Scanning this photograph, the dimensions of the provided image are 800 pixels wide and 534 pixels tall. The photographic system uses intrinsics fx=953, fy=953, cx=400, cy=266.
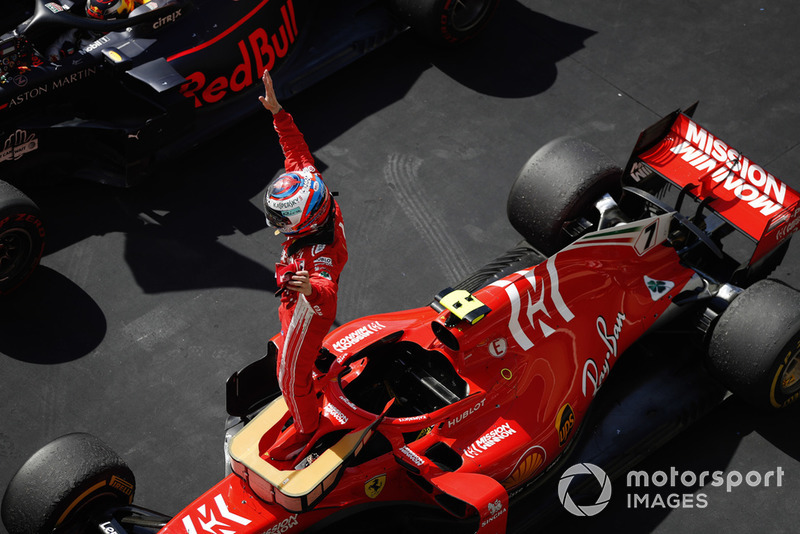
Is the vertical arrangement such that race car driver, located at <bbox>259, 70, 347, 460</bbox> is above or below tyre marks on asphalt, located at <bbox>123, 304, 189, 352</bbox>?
above

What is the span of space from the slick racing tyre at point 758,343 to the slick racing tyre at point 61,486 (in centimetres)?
373

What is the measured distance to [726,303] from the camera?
6227mm

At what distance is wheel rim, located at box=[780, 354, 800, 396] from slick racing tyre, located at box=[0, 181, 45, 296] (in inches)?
211

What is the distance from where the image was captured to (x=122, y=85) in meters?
7.84

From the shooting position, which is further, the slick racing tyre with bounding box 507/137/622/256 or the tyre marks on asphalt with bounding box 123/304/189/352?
the tyre marks on asphalt with bounding box 123/304/189/352

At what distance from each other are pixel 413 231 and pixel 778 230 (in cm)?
281

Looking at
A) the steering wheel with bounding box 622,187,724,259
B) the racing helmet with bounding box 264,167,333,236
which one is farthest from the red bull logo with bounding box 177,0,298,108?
the steering wheel with bounding box 622,187,724,259

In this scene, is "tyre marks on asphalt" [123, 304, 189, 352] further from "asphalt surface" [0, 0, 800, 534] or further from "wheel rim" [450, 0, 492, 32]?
"wheel rim" [450, 0, 492, 32]

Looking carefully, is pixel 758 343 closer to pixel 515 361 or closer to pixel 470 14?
pixel 515 361

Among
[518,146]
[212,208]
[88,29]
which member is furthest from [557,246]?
[88,29]

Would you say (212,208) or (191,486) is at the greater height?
(212,208)

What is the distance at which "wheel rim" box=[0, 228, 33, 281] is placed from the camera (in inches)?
279

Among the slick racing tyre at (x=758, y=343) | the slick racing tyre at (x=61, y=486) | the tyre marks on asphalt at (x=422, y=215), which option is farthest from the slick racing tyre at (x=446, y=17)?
the slick racing tyre at (x=61, y=486)

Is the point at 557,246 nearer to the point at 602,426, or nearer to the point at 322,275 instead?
the point at 602,426
